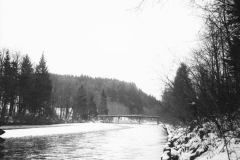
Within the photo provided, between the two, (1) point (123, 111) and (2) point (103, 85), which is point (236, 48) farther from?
(2) point (103, 85)

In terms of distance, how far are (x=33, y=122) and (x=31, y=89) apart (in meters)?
12.0

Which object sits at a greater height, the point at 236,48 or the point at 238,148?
the point at 236,48

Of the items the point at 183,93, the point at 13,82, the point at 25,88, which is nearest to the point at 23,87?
the point at 25,88

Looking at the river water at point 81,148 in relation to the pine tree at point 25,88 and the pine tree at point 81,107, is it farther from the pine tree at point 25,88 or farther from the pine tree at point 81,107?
the pine tree at point 81,107

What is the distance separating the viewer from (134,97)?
519 feet

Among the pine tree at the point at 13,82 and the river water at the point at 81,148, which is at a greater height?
the pine tree at the point at 13,82

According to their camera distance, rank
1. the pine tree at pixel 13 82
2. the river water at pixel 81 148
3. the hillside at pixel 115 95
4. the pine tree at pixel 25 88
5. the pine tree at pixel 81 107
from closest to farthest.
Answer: the river water at pixel 81 148, the pine tree at pixel 13 82, the pine tree at pixel 25 88, the pine tree at pixel 81 107, the hillside at pixel 115 95

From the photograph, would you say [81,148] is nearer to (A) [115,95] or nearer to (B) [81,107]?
(B) [81,107]

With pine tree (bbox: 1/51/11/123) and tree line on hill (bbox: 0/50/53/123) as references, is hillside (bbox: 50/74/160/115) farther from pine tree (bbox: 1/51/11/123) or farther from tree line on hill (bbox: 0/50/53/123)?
pine tree (bbox: 1/51/11/123)

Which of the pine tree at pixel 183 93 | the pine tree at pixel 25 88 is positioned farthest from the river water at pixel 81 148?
the pine tree at pixel 25 88

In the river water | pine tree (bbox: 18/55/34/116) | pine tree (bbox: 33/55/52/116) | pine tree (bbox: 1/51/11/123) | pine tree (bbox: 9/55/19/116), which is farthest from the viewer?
pine tree (bbox: 33/55/52/116)

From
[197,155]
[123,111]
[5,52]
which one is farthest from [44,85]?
[123,111]

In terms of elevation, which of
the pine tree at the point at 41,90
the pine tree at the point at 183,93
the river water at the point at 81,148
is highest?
the pine tree at the point at 41,90

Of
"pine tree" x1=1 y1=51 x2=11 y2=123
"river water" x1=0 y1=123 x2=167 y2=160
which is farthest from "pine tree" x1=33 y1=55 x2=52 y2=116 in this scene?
"river water" x1=0 y1=123 x2=167 y2=160
